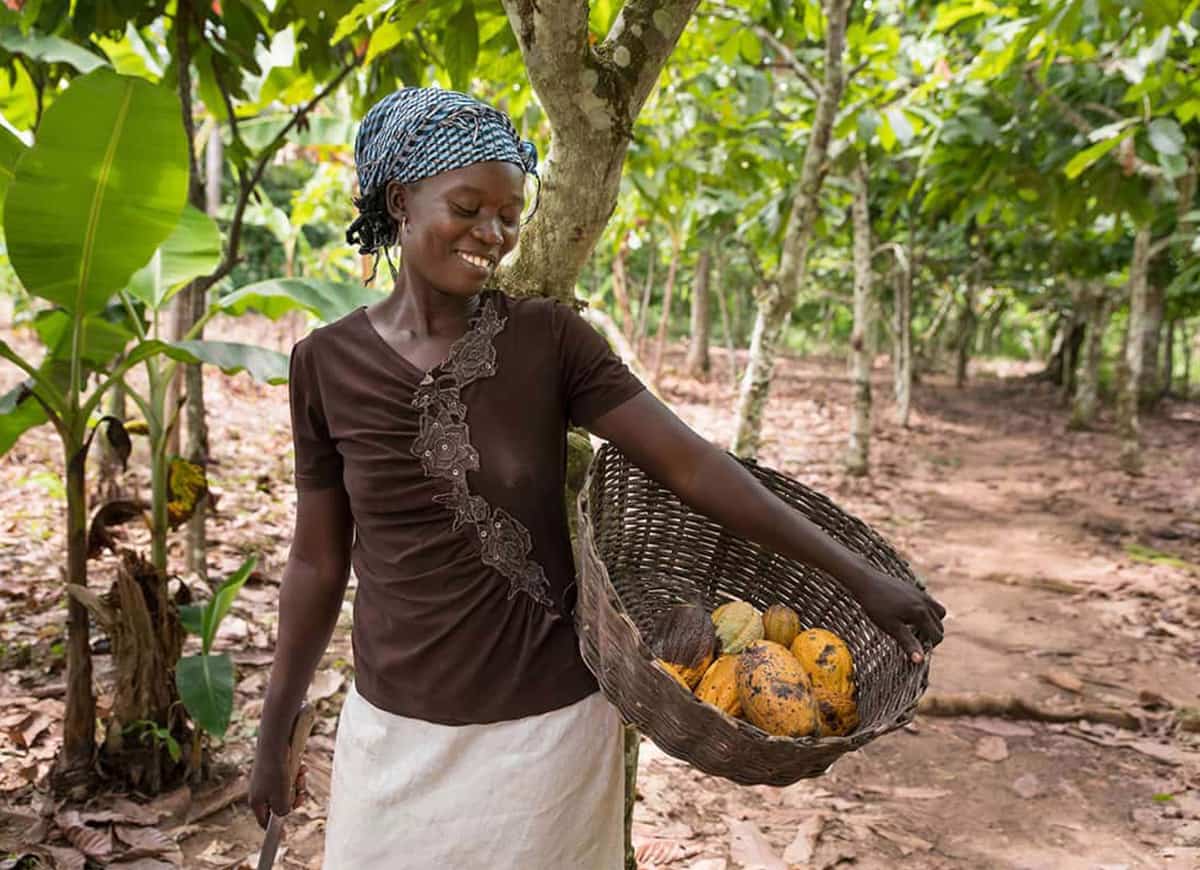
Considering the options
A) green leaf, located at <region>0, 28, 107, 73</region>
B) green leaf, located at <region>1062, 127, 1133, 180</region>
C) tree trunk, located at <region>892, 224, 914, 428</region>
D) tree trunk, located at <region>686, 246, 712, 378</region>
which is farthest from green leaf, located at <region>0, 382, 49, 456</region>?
tree trunk, located at <region>686, 246, 712, 378</region>

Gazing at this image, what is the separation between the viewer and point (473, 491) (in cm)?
136

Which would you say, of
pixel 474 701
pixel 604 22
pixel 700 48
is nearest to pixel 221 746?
pixel 474 701

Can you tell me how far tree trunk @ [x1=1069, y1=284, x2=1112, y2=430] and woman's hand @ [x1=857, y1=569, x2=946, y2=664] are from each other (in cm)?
1127

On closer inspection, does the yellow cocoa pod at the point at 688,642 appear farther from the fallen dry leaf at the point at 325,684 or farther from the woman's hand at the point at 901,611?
the fallen dry leaf at the point at 325,684

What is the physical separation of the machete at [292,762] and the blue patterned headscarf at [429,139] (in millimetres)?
839

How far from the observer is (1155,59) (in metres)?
4.13

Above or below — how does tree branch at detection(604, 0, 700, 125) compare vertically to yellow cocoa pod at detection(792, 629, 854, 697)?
above

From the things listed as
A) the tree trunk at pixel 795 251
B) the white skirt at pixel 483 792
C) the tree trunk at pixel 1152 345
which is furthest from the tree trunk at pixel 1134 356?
the white skirt at pixel 483 792

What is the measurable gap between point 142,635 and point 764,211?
5.26m

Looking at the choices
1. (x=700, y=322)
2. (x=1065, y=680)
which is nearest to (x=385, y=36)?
(x=1065, y=680)

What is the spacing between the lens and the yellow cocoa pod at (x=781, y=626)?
55.8 inches

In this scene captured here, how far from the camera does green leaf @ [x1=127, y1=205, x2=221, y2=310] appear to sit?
303 centimetres

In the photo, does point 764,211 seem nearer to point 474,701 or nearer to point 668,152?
point 668,152

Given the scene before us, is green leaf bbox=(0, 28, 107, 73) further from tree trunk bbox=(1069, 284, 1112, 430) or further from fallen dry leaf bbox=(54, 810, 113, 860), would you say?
tree trunk bbox=(1069, 284, 1112, 430)
